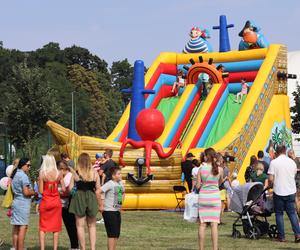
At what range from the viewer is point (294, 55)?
6419 cm

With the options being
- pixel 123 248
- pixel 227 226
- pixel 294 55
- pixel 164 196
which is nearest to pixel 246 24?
pixel 164 196

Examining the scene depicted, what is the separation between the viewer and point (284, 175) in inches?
445

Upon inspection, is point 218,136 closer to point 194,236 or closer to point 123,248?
point 194,236

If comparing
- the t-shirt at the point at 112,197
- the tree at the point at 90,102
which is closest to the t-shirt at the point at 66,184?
the t-shirt at the point at 112,197

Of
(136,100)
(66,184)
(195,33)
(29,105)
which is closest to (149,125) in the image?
(136,100)

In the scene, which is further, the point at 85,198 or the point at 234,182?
the point at 234,182

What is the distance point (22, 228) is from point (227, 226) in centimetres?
513

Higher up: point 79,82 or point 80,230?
point 79,82

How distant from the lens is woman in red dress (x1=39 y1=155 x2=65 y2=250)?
915 cm

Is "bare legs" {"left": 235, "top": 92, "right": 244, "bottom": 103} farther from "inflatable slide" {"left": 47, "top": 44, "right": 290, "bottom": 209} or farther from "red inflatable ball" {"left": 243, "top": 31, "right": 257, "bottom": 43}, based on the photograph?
"red inflatable ball" {"left": 243, "top": 31, "right": 257, "bottom": 43}

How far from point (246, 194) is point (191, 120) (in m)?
11.1

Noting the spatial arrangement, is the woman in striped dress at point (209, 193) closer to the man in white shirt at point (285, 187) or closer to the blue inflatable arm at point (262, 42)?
the man in white shirt at point (285, 187)

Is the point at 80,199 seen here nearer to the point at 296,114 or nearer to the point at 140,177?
the point at 140,177

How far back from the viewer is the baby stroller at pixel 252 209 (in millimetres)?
11766
